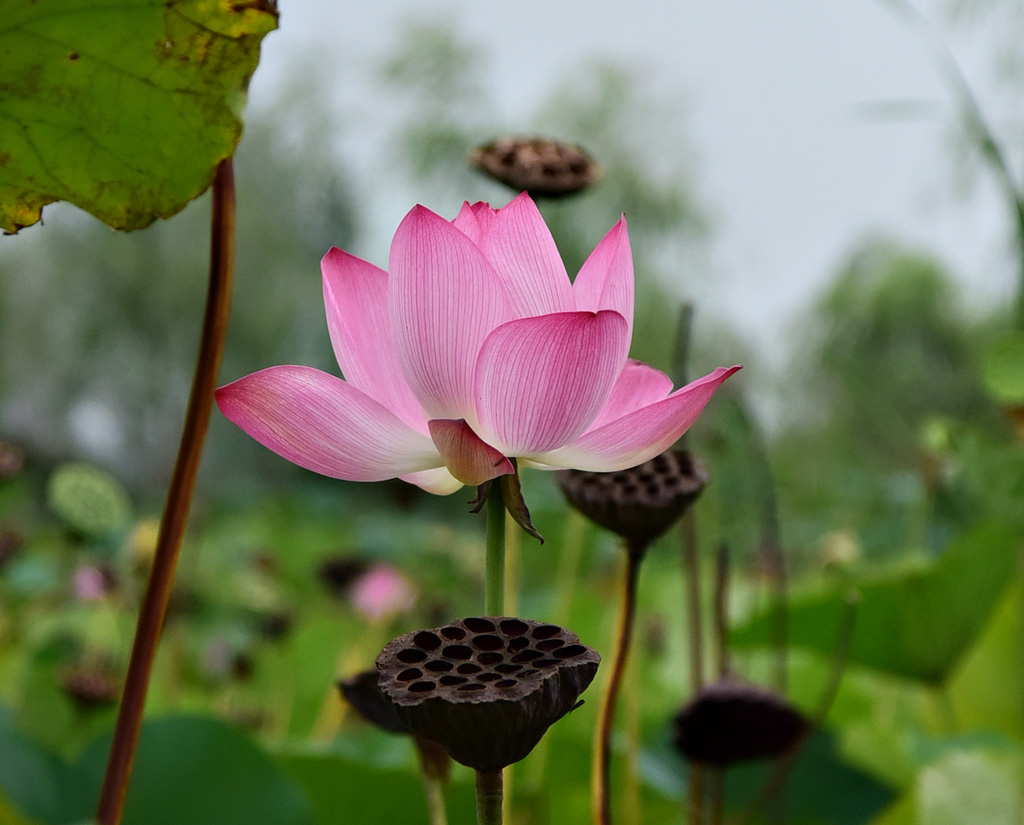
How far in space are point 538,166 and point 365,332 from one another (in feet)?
0.44

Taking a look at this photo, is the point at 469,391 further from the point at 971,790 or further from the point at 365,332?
the point at 971,790

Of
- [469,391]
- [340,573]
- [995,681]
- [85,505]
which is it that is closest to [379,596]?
[340,573]

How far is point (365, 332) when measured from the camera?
178mm

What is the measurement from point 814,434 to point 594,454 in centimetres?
411

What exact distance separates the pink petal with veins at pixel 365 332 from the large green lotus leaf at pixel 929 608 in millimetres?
363

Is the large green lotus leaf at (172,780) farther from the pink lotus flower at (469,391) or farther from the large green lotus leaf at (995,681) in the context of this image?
the large green lotus leaf at (995,681)

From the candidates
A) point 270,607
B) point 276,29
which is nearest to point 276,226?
point 270,607

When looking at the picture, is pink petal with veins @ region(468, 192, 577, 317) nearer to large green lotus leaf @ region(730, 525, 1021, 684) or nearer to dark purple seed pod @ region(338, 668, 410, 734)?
dark purple seed pod @ region(338, 668, 410, 734)

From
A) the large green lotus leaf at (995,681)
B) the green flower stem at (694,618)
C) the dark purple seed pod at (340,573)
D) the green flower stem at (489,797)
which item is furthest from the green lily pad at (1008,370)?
the dark purple seed pod at (340,573)

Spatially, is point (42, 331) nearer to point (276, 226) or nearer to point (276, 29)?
point (276, 226)

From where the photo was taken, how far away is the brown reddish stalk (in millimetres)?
159

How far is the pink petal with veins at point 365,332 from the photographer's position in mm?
172

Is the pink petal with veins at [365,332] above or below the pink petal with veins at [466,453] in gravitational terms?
above

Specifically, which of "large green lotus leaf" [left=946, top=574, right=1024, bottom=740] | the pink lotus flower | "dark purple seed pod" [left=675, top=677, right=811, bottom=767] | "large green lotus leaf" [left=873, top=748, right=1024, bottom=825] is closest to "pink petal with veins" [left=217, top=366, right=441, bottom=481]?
the pink lotus flower
